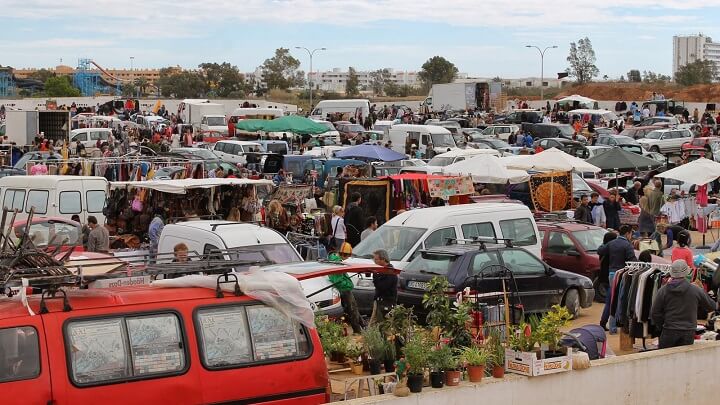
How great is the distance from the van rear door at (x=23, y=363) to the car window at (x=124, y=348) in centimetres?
→ 21

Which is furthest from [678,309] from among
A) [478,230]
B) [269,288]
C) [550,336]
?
[478,230]

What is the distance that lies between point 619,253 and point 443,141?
27401 millimetres

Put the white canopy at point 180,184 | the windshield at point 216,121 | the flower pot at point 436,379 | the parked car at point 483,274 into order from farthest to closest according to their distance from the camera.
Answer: the windshield at point 216,121 → the white canopy at point 180,184 → the parked car at point 483,274 → the flower pot at point 436,379

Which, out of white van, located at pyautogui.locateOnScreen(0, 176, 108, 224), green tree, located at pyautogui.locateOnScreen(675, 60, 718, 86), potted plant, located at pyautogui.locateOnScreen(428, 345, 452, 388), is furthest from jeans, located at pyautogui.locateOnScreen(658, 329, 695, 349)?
green tree, located at pyautogui.locateOnScreen(675, 60, 718, 86)

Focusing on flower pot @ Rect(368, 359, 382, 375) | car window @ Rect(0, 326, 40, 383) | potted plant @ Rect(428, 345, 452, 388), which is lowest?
flower pot @ Rect(368, 359, 382, 375)

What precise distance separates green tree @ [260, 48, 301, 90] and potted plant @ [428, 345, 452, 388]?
11189 cm

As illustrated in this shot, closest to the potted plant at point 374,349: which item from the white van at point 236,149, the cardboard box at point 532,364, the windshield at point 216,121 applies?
the cardboard box at point 532,364

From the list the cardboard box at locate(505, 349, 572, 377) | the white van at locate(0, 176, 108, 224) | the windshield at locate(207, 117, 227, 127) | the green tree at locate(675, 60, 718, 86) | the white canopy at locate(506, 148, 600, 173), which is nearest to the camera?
the cardboard box at locate(505, 349, 572, 377)

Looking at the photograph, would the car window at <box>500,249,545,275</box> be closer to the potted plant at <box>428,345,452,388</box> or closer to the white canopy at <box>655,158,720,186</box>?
the potted plant at <box>428,345,452,388</box>

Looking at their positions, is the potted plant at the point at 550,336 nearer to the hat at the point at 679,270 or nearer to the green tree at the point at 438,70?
the hat at the point at 679,270

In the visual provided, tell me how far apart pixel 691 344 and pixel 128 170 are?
62.2 feet

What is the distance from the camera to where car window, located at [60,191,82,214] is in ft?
75.2

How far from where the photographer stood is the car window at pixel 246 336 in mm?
9062

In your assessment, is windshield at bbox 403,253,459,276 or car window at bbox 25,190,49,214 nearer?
windshield at bbox 403,253,459,276
